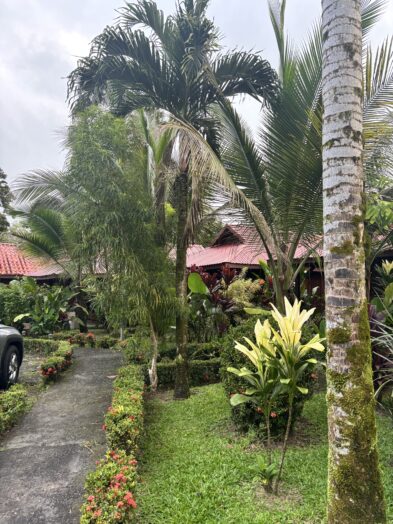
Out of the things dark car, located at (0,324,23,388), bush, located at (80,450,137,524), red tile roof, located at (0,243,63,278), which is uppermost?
red tile roof, located at (0,243,63,278)

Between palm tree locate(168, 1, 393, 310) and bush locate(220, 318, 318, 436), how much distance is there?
2.76 ft

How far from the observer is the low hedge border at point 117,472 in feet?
9.58

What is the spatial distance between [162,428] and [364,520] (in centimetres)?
346

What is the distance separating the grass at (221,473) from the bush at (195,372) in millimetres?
1926

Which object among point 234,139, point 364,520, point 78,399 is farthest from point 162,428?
point 234,139

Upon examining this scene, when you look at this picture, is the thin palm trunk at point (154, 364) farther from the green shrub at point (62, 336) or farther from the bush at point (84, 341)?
the green shrub at point (62, 336)

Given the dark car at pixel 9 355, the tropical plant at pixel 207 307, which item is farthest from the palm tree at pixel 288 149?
the dark car at pixel 9 355

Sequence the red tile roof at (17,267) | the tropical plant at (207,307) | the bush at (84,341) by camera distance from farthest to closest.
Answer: the red tile roof at (17,267) < the bush at (84,341) < the tropical plant at (207,307)

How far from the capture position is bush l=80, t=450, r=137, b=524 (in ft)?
9.39

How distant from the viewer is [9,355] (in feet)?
22.5

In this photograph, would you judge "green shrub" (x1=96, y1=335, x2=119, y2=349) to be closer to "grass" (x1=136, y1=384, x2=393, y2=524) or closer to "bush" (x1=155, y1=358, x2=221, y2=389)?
"bush" (x1=155, y1=358, x2=221, y2=389)

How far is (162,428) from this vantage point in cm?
546

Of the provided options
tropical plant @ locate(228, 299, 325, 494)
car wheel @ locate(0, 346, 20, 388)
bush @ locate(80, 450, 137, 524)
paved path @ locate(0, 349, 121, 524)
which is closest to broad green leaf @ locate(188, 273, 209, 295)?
paved path @ locate(0, 349, 121, 524)

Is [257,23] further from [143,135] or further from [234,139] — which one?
[143,135]
